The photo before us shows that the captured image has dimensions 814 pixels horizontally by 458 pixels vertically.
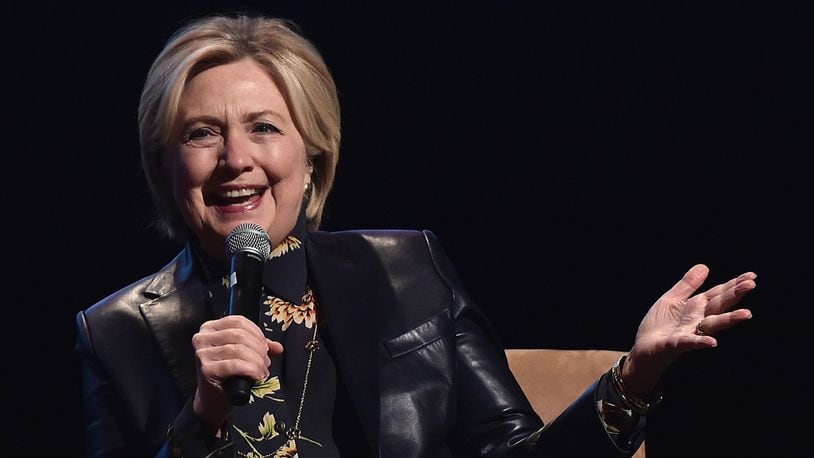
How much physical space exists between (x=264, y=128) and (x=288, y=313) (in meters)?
0.34

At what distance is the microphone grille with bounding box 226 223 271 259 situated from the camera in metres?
1.56

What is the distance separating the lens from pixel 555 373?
212 centimetres

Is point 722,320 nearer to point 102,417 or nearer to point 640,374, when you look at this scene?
point 640,374

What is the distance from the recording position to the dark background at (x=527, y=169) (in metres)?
2.76

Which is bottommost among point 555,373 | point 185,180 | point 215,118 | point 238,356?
point 555,373

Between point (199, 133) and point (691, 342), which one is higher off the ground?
point (199, 133)

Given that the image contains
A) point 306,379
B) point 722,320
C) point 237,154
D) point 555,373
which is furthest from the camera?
point 555,373

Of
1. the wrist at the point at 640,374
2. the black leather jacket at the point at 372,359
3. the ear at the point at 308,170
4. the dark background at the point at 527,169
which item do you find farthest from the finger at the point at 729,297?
the dark background at the point at 527,169

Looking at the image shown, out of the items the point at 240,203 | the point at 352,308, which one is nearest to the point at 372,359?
the point at 352,308

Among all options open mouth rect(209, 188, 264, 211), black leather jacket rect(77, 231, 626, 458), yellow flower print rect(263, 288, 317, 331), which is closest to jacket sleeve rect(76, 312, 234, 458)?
black leather jacket rect(77, 231, 626, 458)

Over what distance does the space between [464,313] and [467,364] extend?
10 centimetres

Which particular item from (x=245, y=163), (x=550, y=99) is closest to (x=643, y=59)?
(x=550, y=99)

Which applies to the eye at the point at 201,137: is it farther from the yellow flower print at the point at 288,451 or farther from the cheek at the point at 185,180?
the yellow flower print at the point at 288,451

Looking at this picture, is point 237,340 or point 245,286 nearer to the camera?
point 237,340
